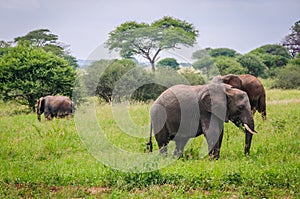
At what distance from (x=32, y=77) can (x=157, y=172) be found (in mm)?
16356

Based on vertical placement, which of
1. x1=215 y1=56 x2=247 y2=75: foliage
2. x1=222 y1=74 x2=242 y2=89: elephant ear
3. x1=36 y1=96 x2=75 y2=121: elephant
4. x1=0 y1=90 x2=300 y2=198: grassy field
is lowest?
x1=0 y1=90 x2=300 y2=198: grassy field

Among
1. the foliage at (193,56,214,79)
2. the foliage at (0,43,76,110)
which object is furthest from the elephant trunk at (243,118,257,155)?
the foliage at (0,43,76,110)

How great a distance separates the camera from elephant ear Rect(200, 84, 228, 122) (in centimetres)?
805

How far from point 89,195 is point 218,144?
2932 millimetres

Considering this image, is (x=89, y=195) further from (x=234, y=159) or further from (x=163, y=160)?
(x=234, y=159)

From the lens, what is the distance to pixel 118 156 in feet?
27.6

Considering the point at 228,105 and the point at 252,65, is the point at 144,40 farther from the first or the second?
the point at 228,105

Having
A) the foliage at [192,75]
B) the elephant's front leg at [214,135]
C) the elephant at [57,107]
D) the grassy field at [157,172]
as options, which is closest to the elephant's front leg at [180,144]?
the grassy field at [157,172]

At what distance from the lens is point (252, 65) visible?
34656mm

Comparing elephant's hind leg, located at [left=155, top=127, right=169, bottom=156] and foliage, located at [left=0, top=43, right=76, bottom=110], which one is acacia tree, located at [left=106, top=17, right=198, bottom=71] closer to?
foliage, located at [left=0, top=43, right=76, bottom=110]

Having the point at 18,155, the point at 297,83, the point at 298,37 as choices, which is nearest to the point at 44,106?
the point at 18,155

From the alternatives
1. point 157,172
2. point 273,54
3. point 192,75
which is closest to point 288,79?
point 192,75

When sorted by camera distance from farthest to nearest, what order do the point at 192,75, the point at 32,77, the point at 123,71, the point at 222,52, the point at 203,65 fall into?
the point at 222,52
the point at 32,77
the point at 123,71
the point at 203,65
the point at 192,75

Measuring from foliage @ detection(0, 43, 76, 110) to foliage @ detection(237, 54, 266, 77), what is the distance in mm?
17213
